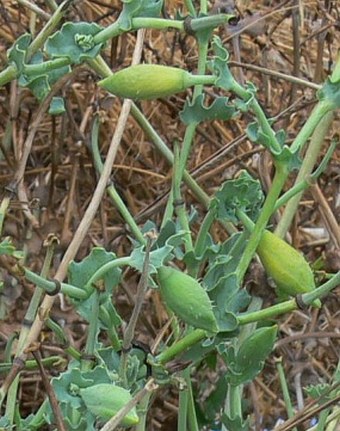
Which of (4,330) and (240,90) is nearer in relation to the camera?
(240,90)

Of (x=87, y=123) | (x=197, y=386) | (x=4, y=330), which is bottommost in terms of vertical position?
(x=197, y=386)

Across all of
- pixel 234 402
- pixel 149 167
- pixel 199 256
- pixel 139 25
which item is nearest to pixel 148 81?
pixel 139 25

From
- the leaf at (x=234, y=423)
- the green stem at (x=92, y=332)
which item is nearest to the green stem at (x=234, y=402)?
the leaf at (x=234, y=423)

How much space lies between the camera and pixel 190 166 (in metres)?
1.31

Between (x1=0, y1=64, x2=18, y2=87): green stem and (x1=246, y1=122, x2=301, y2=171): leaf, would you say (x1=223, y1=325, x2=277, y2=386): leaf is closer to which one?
(x1=246, y1=122, x2=301, y2=171): leaf

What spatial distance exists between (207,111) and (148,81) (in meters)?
0.10

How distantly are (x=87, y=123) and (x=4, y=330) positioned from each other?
33 cm

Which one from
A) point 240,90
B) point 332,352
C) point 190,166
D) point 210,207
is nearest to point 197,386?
point 332,352

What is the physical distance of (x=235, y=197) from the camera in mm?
715

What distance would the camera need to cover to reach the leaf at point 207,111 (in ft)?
2.36

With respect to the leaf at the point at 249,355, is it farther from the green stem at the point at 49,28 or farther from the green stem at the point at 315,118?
the green stem at the point at 49,28

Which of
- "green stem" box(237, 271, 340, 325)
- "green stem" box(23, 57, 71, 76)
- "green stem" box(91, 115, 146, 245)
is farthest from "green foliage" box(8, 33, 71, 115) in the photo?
"green stem" box(237, 271, 340, 325)

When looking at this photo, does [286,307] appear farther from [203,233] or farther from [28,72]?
[28,72]

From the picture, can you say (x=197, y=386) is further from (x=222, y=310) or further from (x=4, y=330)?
(x=222, y=310)
